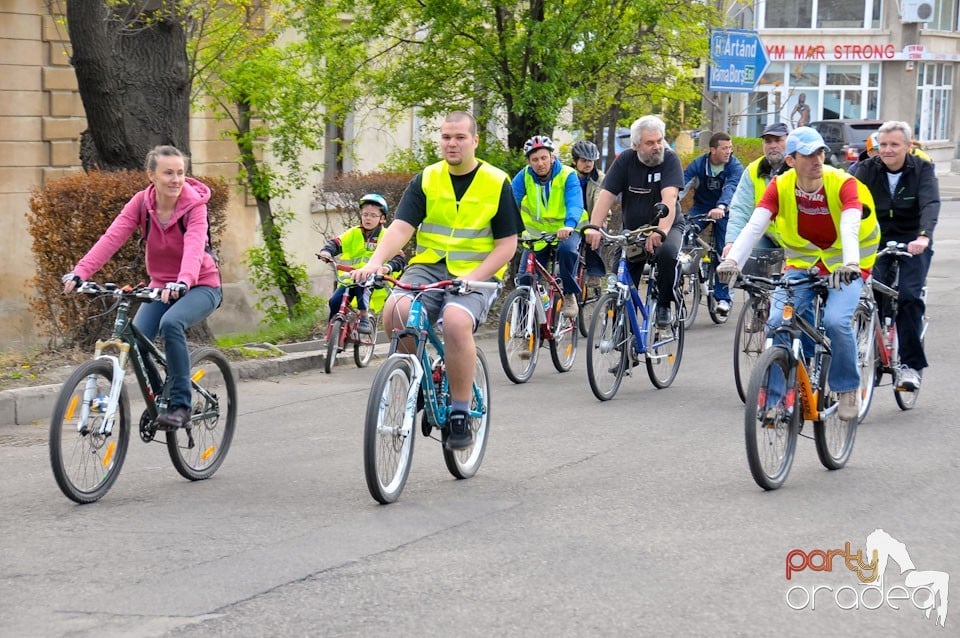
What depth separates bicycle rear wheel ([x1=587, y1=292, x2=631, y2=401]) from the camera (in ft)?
33.7

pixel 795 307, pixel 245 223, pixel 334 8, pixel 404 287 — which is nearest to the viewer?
pixel 404 287

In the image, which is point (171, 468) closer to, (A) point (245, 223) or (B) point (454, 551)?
(B) point (454, 551)

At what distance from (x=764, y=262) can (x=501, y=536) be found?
6.61m

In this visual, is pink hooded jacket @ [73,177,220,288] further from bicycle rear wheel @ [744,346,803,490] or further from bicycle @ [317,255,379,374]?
bicycle @ [317,255,379,374]

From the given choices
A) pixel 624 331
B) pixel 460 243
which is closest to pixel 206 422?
pixel 460 243

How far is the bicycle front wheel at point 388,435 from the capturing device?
674cm

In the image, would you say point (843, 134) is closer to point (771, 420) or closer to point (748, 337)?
point (748, 337)

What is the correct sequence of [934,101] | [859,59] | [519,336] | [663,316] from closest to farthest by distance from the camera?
[663,316] → [519,336] → [859,59] → [934,101]

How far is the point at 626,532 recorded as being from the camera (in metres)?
6.65

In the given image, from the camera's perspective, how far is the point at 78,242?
1155cm

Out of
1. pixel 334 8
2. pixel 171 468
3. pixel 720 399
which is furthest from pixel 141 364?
pixel 334 8

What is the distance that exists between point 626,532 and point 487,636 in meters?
1.68

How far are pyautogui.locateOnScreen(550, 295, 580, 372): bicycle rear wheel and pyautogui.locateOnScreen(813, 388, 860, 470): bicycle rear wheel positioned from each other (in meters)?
3.98

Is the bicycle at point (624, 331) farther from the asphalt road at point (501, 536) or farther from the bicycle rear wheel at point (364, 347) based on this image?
the bicycle rear wheel at point (364, 347)
